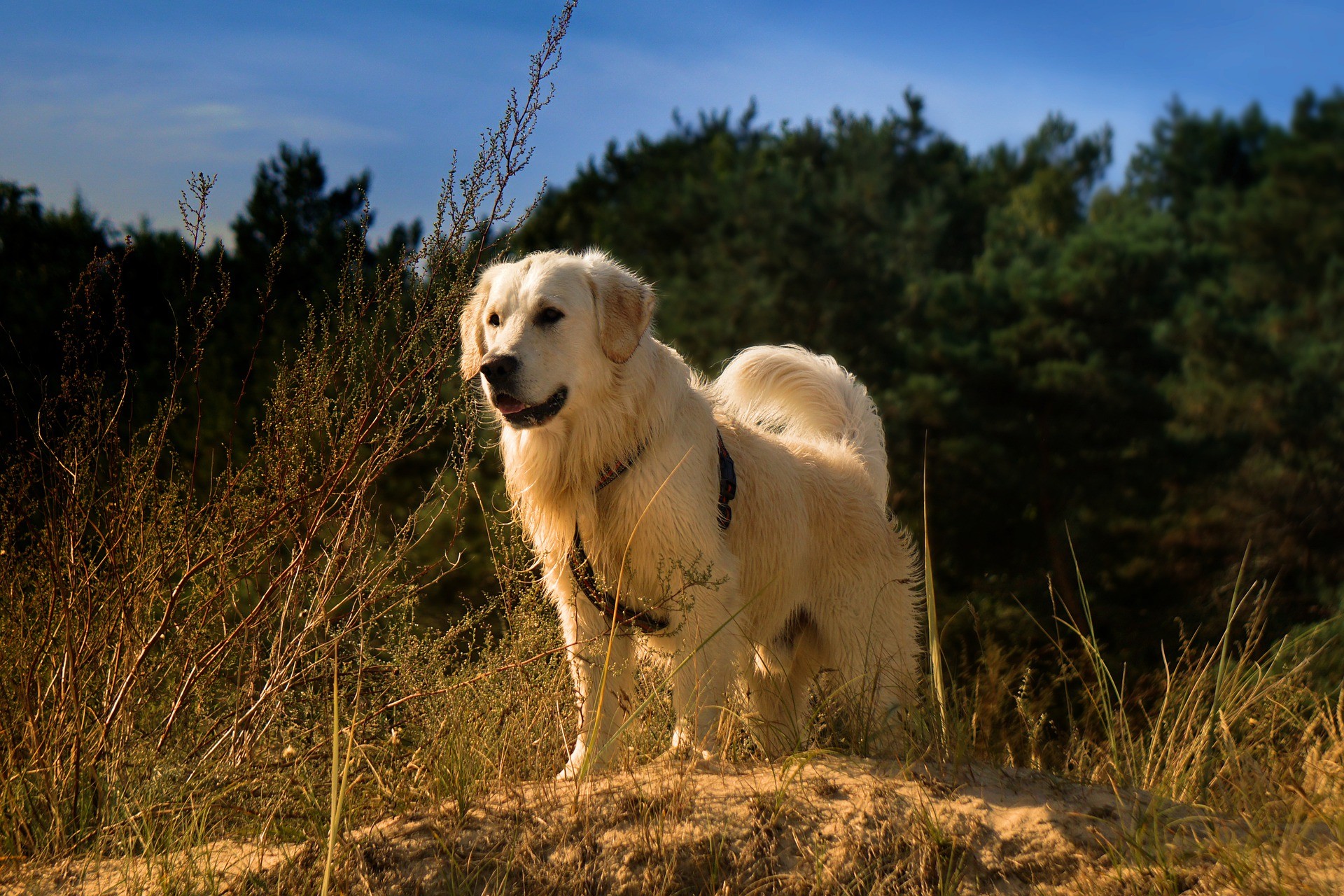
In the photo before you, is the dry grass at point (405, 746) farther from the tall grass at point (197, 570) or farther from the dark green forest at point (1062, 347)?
the dark green forest at point (1062, 347)

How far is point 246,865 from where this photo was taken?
2.87 metres

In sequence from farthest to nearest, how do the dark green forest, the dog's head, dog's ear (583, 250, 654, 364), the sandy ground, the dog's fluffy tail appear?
the dark green forest, the dog's fluffy tail, dog's ear (583, 250, 654, 364), the dog's head, the sandy ground

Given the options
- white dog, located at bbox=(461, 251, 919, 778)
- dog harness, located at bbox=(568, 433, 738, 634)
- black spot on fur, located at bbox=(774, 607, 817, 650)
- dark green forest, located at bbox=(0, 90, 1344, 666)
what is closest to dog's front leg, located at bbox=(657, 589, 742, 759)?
white dog, located at bbox=(461, 251, 919, 778)

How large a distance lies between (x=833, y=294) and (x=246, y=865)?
56.7ft

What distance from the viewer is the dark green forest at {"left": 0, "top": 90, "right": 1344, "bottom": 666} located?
14.1 metres

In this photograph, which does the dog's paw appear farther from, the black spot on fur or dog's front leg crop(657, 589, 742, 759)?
the black spot on fur

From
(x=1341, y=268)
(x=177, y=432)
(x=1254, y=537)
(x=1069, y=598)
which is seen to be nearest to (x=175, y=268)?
(x=177, y=432)

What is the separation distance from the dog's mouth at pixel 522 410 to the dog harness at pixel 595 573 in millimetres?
336

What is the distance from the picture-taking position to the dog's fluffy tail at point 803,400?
504cm

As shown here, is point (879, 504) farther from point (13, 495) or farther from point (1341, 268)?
point (1341, 268)

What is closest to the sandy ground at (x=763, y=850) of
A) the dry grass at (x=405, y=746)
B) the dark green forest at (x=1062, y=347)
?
the dry grass at (x=405, y=746)

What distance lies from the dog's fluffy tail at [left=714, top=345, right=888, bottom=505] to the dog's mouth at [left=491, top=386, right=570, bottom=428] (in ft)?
4.53

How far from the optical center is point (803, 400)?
518 centimetres

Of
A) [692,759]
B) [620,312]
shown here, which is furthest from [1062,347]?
[692,759]
